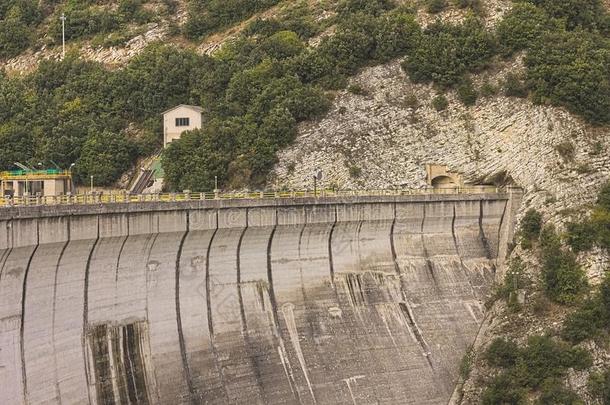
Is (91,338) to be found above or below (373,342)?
above

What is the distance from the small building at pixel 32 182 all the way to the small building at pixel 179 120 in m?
10.4

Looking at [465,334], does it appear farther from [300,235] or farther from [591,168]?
[591,168]

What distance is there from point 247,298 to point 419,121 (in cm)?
2735

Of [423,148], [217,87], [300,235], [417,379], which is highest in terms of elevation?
[217,87]

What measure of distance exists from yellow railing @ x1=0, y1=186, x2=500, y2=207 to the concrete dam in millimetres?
1071

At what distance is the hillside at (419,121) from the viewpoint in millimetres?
48500

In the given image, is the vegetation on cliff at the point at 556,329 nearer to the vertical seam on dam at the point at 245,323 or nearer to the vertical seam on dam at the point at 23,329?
the vertical seam on dam at the point at 245,323

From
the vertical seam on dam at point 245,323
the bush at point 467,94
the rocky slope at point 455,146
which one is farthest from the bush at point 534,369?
the bush at point 467,94

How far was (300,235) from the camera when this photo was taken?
4700cm

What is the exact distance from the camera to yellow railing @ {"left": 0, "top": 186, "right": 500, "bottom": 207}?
1391 inches

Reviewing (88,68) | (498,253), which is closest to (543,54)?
(498,253)

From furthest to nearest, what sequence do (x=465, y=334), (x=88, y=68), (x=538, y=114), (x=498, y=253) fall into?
(x=88, y=68) < (x=538, y=114) < (x=498, y=253) < (x=465, y=334)

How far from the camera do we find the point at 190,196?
5122 cm

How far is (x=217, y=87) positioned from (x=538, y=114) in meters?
28.5
